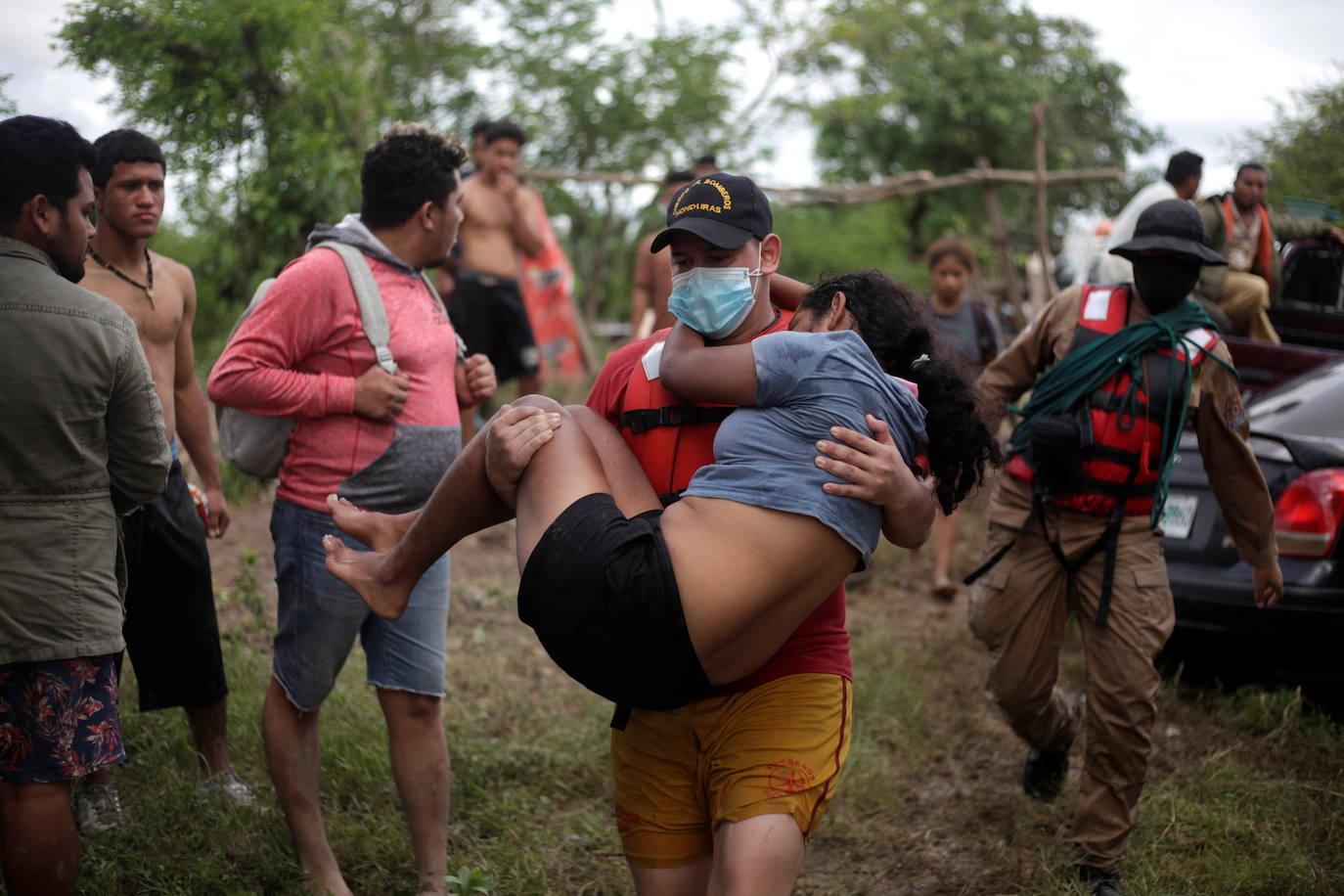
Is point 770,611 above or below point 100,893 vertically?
above

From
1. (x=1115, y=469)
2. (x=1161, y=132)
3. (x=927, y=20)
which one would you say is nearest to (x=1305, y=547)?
(x=1115, y=469)

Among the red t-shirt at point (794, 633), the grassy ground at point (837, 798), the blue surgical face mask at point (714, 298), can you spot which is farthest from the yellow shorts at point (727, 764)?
the grassy ground at point (837, 798)

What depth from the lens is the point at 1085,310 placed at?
14.3ft

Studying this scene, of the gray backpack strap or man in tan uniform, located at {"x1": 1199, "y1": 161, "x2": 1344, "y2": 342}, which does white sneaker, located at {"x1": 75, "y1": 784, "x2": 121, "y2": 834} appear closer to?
the gray backpack strap

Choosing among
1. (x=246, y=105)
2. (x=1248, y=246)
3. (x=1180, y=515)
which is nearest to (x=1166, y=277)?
(x=1180, y=515)

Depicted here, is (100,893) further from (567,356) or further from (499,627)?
(567,356)

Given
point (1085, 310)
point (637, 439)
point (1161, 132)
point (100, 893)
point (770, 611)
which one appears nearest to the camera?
point (770, 611)

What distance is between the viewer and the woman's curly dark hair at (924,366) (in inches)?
107

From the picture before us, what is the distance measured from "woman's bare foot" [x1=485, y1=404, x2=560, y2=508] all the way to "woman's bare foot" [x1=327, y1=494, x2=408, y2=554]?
0.58m

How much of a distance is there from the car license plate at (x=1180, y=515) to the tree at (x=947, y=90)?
1468 centimetres

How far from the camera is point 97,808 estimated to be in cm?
417

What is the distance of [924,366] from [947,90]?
21.1 m

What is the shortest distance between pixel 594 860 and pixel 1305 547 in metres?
3.12

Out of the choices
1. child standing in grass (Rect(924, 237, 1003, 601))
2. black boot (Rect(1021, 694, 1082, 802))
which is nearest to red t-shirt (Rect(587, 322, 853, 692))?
black boot (Rect(1021, 694, 1082, 802))
